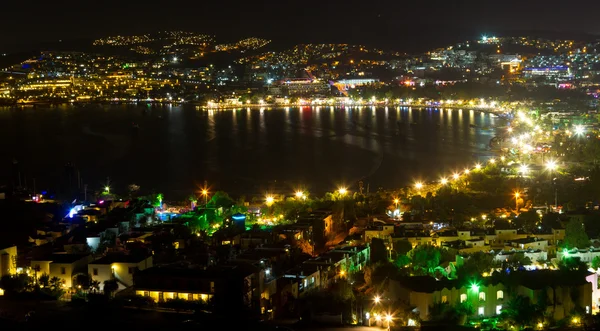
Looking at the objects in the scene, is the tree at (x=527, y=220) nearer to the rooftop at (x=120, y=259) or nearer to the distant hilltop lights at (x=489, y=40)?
the rooftop at (x=120, y=259)

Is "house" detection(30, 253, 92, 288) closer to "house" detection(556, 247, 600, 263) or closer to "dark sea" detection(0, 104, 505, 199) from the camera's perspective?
"house" detection(556, 247, 600, 263)

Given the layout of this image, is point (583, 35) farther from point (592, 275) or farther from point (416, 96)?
point (592, 275)

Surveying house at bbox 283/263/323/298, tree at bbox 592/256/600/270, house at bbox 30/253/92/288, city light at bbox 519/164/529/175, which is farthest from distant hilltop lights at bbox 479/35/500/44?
house at bbox 30/253/92/288

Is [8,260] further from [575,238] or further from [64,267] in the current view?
[575,238]

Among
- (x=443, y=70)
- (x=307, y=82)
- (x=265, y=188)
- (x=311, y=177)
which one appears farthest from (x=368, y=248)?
(x=443, y=70)

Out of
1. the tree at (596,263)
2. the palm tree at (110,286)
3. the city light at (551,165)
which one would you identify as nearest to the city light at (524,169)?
the city light at (551,165)

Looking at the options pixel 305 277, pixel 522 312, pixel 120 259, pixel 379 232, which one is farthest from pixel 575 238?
pixel 120 259
